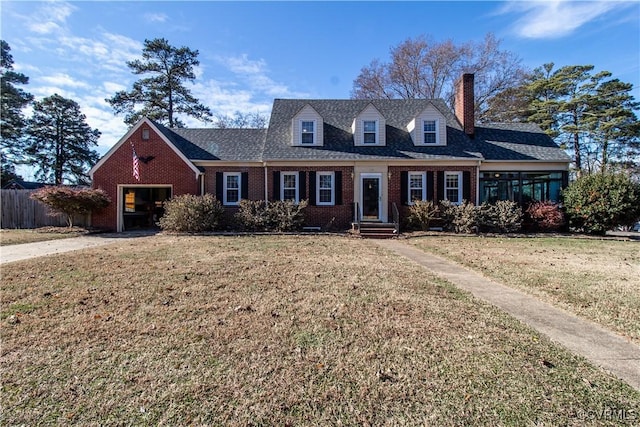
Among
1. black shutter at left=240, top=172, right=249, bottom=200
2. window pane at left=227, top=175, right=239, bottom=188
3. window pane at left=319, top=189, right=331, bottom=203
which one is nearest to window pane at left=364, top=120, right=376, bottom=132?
window pane at left=319, top=189, right=331, bottom=203

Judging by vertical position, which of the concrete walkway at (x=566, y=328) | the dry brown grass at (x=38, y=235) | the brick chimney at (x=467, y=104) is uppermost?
the brick chimney at (x=467, y=104)

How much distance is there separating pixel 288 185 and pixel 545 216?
12.2 m

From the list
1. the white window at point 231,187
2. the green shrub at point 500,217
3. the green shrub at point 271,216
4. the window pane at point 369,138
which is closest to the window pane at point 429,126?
the window pane at point 369,138

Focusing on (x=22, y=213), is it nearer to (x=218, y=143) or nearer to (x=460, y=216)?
(x=218, y=143)

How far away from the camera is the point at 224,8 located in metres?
11.5

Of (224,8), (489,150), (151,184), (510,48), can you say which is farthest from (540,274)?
A: (510,48)

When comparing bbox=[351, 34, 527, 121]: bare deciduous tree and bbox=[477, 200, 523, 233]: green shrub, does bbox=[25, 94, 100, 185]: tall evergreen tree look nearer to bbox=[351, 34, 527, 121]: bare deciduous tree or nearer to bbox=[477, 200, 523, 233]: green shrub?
bbox=[351, 34, 527, 121]: bare deciduous tree

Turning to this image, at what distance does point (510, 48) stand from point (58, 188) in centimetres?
3446

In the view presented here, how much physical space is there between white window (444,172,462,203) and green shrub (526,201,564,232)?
327 cm

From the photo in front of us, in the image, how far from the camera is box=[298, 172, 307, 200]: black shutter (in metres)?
15.6

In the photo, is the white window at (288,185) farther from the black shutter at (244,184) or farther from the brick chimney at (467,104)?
the brick chimney at (467,104)

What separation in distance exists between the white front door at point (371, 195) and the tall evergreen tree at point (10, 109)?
31924 millimetres

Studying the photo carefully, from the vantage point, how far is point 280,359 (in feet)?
9.70

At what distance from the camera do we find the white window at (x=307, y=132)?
16453mm
